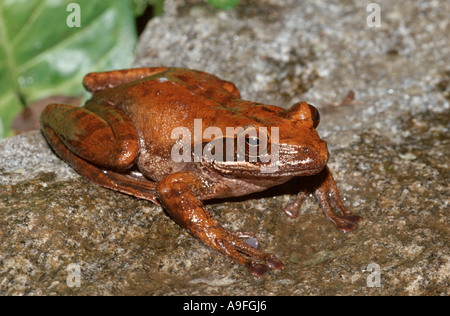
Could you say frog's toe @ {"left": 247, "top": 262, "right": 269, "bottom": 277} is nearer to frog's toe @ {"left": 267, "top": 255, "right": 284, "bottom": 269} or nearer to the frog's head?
frog's toe @ {"left": 267, "top": 255, "right": 284, "bottom": 269}

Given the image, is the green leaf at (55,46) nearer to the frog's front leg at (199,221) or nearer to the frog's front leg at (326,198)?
the frog's front leg at (199,221)

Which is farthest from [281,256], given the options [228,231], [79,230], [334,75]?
[334,75]

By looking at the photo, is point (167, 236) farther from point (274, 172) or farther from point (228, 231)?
point (274, 172)

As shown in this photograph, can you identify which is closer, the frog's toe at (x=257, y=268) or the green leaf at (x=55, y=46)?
the frog's toe at (x=257, y=268)

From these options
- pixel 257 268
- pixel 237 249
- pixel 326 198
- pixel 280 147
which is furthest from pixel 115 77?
pixel 257 268

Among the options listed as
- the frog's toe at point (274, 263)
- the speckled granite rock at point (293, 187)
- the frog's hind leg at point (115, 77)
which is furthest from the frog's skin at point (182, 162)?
the frog's hind leg at point (115, 77)

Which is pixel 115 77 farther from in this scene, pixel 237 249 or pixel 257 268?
pixel 257 268
